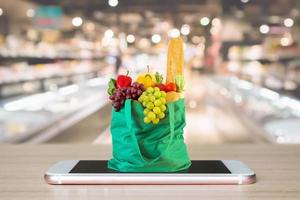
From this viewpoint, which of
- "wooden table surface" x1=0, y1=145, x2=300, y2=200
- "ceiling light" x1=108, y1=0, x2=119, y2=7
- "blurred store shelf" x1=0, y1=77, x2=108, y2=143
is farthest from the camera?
"ceiling light" x1=108, y1=0, x2=119, y2=7

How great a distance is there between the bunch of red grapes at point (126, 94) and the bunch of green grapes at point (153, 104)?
2 centimetres

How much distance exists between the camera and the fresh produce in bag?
1378 millimetres

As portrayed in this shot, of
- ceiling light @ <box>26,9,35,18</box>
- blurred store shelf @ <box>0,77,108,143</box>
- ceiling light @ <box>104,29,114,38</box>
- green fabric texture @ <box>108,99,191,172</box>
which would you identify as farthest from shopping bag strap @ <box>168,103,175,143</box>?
ceiling light @ <box>26,9,35,18</box>

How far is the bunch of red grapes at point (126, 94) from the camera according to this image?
139 cm

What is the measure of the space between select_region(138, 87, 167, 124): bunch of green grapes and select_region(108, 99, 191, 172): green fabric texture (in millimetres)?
17

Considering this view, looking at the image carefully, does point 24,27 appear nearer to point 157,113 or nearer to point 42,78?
point 42,78

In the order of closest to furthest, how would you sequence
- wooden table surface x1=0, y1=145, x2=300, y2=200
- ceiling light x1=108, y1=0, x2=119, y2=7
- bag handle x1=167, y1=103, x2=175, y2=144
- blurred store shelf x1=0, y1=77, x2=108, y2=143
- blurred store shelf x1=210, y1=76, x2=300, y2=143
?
wooden table surface x1=0, y1=145, x2=300, y2=200
bag handle x1=167, y1=103, x2=175, y2=144
blurred store shelf x1=210, y1=76, x2=300, y2=143
blurred store shelf x1=0, y1=77, x2=108, y2=143
ceiling light x1=108, y1=0, x2=119, y2=7

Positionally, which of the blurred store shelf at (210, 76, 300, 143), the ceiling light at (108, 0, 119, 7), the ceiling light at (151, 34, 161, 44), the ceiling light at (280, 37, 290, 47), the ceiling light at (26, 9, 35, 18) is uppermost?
the ceiling light at (108, 0, 119, 7)

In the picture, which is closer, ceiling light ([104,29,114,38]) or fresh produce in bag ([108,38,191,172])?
fresh produce in bag ([108,38,191,172])

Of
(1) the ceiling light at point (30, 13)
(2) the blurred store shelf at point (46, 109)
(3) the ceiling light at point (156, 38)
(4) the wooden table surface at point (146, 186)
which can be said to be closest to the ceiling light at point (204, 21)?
(3) the ceiling light at point (156, 38)

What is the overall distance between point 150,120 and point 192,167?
0.21m

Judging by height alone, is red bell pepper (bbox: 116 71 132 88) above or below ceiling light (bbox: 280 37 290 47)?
below

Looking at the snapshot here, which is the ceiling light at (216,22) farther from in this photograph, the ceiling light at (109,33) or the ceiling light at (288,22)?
the ceiling light at (109,33)

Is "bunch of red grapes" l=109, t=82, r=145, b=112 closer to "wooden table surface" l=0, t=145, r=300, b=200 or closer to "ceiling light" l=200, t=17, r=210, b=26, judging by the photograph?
"wooden table surface" l=0, t=145, r=300, b=200
